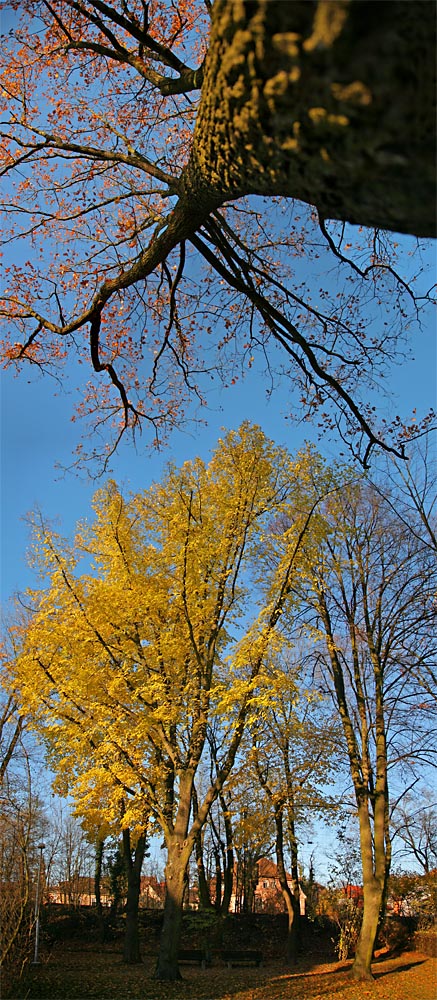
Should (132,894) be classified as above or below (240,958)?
above

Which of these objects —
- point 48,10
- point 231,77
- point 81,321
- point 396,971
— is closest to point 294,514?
point 81,321

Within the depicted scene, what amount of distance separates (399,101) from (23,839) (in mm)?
10054

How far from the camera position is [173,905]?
10328 millimetres

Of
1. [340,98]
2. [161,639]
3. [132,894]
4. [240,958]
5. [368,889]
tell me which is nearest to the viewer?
[340,98]

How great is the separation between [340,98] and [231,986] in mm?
13672

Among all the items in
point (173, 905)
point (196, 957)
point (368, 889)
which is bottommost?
point (196, 957)

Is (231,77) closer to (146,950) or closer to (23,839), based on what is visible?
(23,839)

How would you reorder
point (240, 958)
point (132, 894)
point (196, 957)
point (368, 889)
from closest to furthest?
point (368, 889) → point (132, 894) → point (240, 958) → point (196, 957)

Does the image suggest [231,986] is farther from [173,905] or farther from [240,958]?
[240,958]

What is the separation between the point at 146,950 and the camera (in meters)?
20.7

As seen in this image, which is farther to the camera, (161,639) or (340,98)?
(161,639)

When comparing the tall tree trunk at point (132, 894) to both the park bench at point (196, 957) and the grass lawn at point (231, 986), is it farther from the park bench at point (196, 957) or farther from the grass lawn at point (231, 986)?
the park bench at point (196, 957)

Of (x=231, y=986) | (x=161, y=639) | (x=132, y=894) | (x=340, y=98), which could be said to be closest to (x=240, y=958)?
(x=132, y=894)

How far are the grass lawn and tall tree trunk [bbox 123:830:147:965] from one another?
1.45 ft
